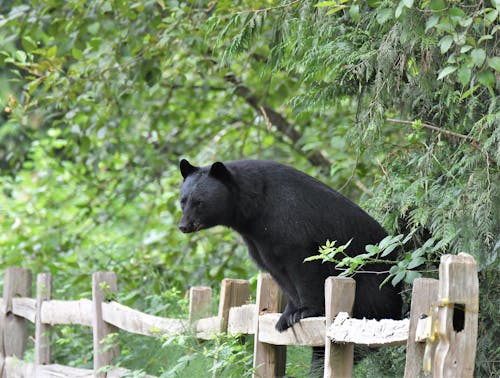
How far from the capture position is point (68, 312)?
645cm

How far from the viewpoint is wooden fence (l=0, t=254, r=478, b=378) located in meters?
2.75

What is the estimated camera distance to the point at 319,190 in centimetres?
481

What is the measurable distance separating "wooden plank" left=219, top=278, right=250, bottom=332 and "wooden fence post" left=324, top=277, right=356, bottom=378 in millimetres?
1422

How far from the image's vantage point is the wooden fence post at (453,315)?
272cm

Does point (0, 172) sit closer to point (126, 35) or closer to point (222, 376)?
point (126, 35)

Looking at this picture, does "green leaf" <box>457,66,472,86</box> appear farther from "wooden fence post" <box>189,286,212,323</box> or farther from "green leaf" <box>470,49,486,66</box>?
"wooden fence post" <box>189,286,212,323</box>

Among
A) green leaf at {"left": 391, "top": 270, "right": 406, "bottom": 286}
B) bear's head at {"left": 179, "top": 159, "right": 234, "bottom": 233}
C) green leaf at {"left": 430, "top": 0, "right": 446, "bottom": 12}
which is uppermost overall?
green leaf at {"left": 430, "top": 0, "right": 446, "bottom": 12}

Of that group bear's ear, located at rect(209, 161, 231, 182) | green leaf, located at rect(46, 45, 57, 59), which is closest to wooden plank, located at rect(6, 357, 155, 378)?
bear's ear, located at rect(209, 161, 231, 182)

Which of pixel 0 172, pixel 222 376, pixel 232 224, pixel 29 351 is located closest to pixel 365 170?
pixel 232 224

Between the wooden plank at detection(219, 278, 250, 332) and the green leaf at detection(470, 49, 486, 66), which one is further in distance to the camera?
the wooden plank at detection(219, 278, 250, 332)

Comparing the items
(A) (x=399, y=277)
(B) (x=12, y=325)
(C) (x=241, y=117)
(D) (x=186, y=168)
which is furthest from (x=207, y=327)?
(C) (x=241, y=117)

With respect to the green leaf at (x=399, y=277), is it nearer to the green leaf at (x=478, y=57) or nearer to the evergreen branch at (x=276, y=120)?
the green leaf at (x=478, y=57)

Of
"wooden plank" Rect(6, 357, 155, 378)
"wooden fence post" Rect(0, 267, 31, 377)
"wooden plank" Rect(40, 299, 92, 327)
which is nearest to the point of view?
"wooden plank" Rect(6, 357, 155, 378)

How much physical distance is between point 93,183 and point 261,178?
4.70 metres
